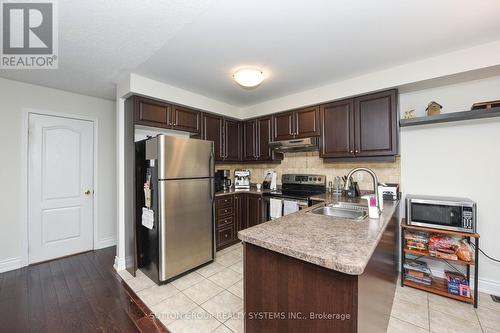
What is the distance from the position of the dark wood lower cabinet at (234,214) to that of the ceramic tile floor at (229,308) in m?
0.79

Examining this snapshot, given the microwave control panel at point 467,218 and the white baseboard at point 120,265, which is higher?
the microwave control panel at point 467,218

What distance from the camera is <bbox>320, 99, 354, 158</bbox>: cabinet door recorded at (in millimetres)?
2715

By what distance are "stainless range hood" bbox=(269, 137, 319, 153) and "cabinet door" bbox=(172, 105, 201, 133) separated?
1.21 m

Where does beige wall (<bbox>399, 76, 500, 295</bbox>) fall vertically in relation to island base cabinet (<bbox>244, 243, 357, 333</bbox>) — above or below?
above

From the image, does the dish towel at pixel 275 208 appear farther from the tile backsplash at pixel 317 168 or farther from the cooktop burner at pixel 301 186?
the tile backsplash at pixel 317 168

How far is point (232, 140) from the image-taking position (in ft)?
12.3

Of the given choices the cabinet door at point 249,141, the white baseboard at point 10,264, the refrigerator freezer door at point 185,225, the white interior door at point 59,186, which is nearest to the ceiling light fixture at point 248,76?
the refrigerator freezer door at point 185,225

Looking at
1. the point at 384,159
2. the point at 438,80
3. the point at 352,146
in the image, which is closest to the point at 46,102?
the point at 352,146

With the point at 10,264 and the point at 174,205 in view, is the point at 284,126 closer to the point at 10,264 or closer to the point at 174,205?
the point at 174,205

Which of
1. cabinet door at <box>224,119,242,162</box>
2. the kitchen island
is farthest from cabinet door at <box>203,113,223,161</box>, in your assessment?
the kitchen island

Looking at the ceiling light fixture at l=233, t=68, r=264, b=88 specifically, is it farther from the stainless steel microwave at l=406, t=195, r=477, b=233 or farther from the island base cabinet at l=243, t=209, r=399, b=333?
the stainless steel microwave at l=406, t=195, r=477, b=233

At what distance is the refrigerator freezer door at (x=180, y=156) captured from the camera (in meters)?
2.29

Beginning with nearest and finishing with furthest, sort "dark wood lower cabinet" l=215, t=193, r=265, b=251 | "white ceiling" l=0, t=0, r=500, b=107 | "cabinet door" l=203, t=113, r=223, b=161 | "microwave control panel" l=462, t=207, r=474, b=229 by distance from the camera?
"white ceiling" l=0, t=0, r=500, b=107
"microwave control panel" l=462, t=207, r=474, b=229
"dark wood lower cabinet" l=215, t=193, r=265, b=251
"cabinet door" l=203, t=113, r=223, b=161

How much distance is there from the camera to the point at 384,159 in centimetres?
255
